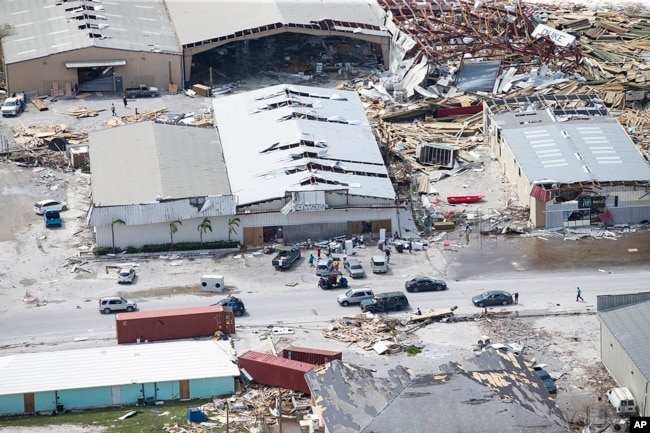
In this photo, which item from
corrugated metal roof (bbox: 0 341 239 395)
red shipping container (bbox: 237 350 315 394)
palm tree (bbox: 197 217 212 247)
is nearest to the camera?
corrugated metal roof (bbox: 0 341 239 395)

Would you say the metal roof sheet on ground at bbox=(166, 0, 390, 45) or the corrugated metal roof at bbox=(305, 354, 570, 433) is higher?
the metal roof sheet on ground at bbox=(166, 0, 390, 45)

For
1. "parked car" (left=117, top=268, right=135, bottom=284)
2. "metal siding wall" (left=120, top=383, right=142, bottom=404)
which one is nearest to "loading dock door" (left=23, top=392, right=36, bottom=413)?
"metal siding wall" (left=120, top=383, right=142, bottom=404)

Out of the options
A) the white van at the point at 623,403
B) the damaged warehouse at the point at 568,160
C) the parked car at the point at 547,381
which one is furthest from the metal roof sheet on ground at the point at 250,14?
the white van at the point at 623,403

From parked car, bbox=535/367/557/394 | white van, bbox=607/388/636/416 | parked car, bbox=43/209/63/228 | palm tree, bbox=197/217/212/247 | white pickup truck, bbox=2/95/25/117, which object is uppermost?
white pickup truck, bbox=2/95/25/117

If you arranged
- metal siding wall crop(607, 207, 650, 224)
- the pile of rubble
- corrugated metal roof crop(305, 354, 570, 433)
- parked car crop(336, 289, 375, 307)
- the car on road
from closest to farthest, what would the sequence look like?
1. corrugated metal roof crop(305, 354, 570, 433)
2. the pile of rubble
3. the car on road
4. parked car crop(336, 289, 375, 307)
5. metal siding wall crop(607, 207, 650, 224)

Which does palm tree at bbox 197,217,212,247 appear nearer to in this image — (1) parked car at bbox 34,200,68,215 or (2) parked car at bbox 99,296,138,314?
(2) parked car at bbox 99,296,138,314

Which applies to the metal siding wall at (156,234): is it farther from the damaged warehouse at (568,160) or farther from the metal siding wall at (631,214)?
the metal siding wall at (631,214)

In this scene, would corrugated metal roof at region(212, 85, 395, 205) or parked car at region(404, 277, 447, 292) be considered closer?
parked car at region(404, 277, 447, 292)
